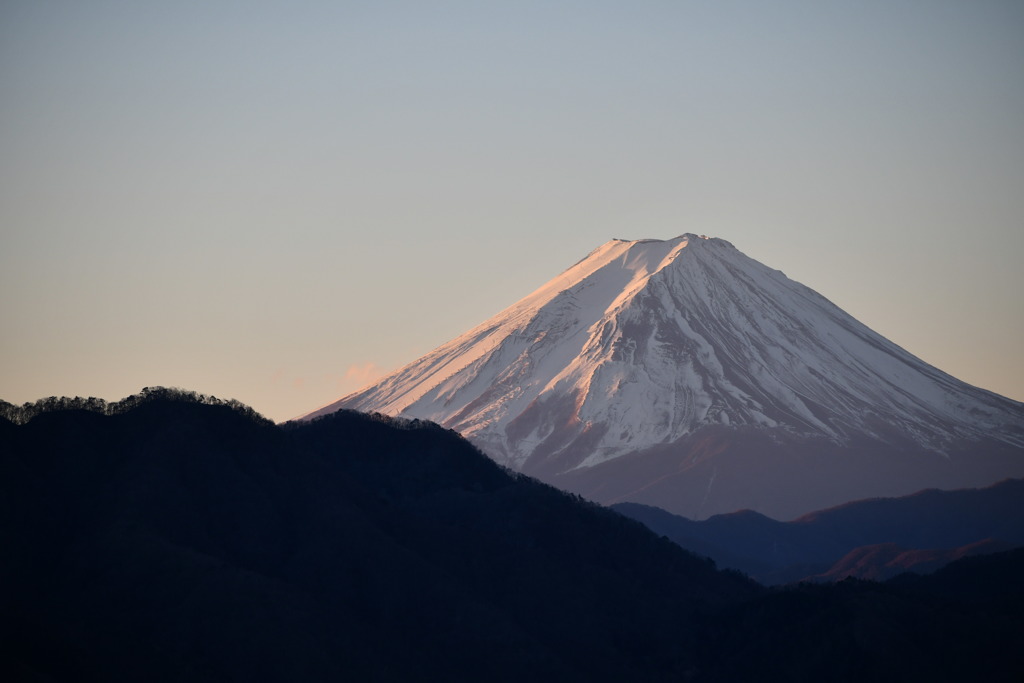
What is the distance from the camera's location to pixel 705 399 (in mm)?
174125

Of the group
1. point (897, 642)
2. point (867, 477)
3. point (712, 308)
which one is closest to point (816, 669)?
point (897, 642)

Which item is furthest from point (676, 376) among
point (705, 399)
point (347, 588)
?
point (347, 588)

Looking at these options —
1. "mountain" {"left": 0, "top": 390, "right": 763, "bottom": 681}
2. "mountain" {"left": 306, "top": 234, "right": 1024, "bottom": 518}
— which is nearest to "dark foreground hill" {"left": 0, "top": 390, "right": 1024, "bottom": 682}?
"mountain" {"left": 0, "top": 390, "right": 763, "bottom": 681}

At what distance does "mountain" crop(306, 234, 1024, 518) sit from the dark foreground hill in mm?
86793

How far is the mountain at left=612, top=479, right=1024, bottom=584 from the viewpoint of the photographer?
4016 inches

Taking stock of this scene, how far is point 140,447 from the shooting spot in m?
59.2

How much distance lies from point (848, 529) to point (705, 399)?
55766 millimetres

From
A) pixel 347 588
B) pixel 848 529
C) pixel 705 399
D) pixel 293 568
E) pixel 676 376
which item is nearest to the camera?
pixel 347 588

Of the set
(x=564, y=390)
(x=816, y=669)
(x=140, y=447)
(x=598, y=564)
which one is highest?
(x=564, y=390)

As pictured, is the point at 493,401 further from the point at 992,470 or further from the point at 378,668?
the point at 378,668

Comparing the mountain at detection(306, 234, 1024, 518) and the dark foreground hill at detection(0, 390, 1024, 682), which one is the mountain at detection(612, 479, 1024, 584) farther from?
the dark foreground hill at detection(0, 390, 1024, 682)

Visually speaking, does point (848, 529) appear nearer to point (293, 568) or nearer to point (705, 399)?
point (705, 399)

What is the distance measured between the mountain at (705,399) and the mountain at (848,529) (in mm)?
29571

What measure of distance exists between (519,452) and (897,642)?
113922 millimetres
